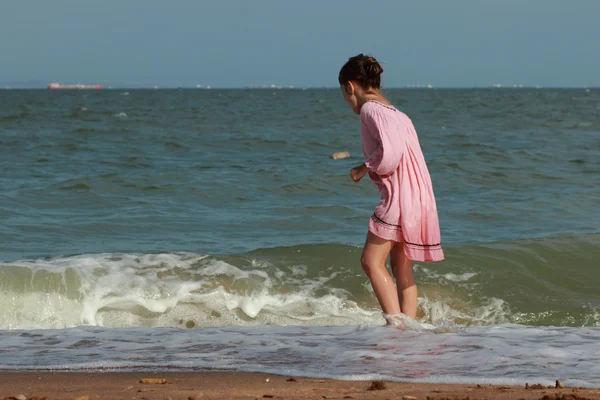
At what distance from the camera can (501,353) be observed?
4.45m

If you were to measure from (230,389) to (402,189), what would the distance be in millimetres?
1561

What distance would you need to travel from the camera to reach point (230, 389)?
146 inches

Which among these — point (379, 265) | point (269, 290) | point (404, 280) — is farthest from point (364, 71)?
point (269, 290)

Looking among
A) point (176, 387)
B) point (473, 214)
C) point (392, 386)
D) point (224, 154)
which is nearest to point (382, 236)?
point (392, 386)

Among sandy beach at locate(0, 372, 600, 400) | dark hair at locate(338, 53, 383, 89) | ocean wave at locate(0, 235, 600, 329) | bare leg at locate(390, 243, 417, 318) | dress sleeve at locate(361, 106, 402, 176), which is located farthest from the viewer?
ocean wave at locate(0, 235, 600, 329)

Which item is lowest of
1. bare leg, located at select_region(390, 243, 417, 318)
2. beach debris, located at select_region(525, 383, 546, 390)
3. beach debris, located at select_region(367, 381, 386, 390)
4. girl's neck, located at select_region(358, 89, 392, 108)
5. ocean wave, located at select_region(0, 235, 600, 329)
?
ocean wave, located at select_region(0, 235, 600, 329)

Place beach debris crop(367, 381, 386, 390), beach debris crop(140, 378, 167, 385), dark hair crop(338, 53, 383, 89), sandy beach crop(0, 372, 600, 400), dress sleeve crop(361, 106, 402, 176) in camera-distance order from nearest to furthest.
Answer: sandy beach crop(0, 372, 600, 400), beach debris crop(367, 381, 386, 390), beach debris crop(140, 378, 167, 385), dress sleeve crop(361, 106, 402, 176), dark hair crop(338, 53, 383, 89)

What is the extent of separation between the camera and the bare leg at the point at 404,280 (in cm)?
491

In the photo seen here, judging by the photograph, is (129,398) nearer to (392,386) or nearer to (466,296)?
(392,386)

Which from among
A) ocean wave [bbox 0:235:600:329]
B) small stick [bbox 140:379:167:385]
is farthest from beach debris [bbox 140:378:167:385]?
ocean wave [bbox 0:235:600:329]

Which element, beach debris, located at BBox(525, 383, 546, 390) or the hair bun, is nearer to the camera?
beach debris, located at BBox(525, 383, 546, 390)

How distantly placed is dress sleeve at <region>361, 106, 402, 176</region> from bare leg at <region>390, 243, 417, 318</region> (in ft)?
1.62

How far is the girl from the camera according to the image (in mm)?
4656

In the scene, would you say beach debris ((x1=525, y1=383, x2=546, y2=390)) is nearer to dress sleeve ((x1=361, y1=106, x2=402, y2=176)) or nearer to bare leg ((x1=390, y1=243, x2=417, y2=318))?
bare leg ((x1=390, y1=243, x2=417, y2=318))
